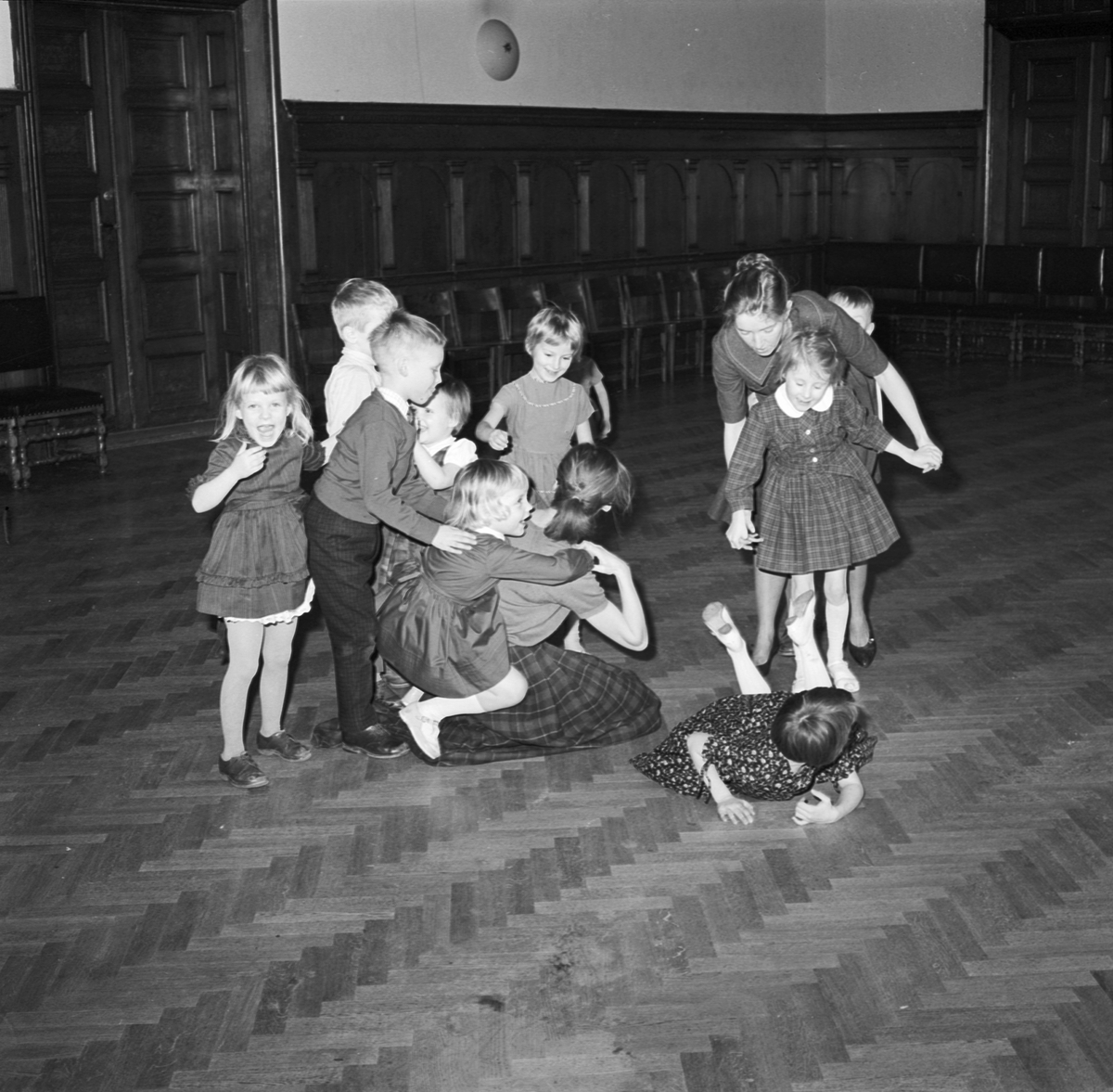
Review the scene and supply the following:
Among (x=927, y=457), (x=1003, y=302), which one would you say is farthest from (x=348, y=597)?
(x=1003, y=302)

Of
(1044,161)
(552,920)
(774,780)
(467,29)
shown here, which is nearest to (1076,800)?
(774,780)

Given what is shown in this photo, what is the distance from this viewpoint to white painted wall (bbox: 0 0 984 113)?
10.0 metres

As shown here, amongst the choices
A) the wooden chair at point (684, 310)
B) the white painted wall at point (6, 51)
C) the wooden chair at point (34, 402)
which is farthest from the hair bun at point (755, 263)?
the wooden chair at point (684, 310)

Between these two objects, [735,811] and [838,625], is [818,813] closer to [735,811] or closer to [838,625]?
[735,811]

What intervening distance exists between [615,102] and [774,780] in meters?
8.85

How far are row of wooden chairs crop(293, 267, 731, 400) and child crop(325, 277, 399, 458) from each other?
5171 millimetres

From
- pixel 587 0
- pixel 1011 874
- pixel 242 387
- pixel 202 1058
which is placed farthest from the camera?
pixel 587 0

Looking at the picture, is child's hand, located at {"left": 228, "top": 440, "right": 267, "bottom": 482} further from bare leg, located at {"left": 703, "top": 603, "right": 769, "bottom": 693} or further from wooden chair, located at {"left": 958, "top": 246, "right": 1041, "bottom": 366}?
wooden chair, located at {"left": 958, "top": 246, "right": 1041, "bottom": 366}

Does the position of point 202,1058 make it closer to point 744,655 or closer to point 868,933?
point 868,933

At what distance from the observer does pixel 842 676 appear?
514 cm

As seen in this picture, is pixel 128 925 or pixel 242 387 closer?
pixel 128 925

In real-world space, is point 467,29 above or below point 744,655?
above

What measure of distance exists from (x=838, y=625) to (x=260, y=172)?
6167 millimetres

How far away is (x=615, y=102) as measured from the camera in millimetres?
11898
